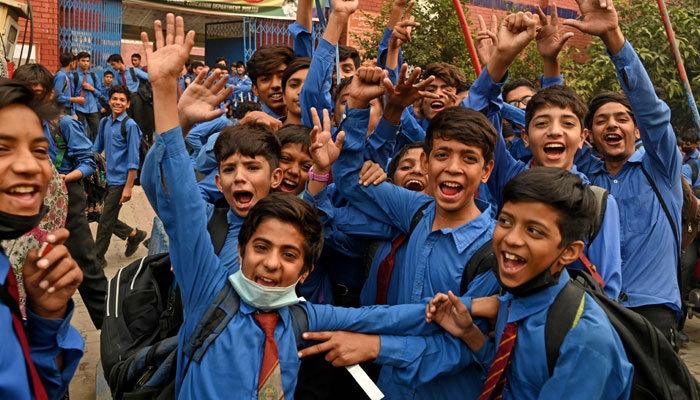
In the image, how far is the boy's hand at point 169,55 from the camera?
193cm

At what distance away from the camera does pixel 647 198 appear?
2963mm

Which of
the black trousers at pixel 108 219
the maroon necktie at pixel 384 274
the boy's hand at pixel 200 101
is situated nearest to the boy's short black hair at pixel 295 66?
the boy's hand at pixel 200 101

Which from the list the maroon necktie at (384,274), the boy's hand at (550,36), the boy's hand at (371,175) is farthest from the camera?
the boy's hand at (550,36)

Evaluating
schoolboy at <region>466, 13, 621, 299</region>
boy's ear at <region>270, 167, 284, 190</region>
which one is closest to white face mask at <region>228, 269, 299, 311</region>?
boy's ear at <region>270, 167, 284, 190</region>

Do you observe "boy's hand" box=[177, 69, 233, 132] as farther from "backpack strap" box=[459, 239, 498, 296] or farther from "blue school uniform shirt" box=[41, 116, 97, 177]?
"blue school uniform shirt" box=[41, 116, 97, 177]

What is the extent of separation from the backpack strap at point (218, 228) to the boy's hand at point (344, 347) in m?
0.58

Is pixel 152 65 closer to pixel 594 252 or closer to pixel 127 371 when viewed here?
pixel 127 371

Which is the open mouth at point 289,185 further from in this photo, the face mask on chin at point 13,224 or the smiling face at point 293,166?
the face mask on chin at point 13,224

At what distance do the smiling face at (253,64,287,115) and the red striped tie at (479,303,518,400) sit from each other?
244cm

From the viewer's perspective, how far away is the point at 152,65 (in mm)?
1928

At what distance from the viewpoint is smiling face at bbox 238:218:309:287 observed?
194cm

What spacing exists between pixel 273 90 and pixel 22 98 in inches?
94.0

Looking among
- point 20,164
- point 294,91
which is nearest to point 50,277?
point 20,164

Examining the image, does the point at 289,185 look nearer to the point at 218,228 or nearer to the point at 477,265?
the point at 218,228
